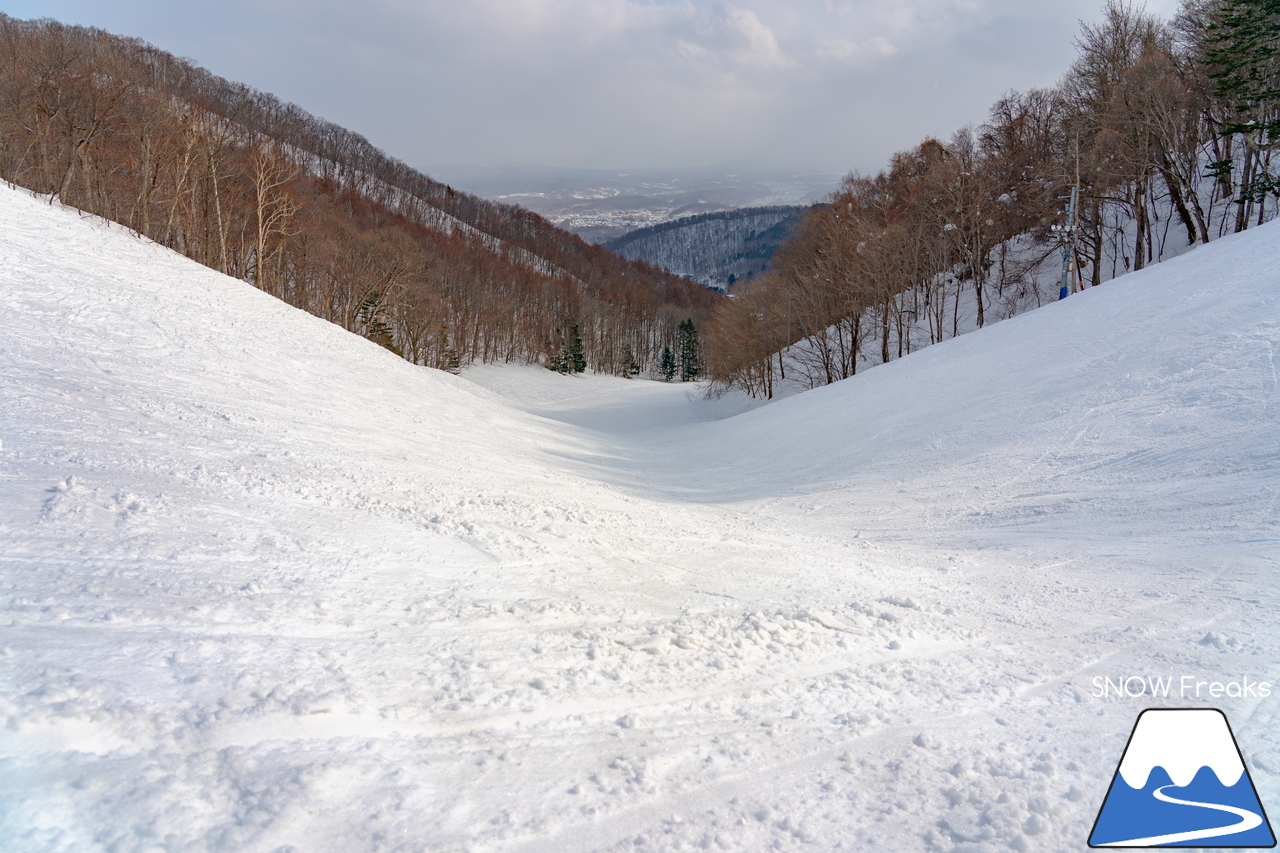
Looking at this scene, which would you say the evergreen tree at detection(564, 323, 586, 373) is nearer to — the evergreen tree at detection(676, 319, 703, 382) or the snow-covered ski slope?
the evergreen tree at detection(676, 319, 703, 382)

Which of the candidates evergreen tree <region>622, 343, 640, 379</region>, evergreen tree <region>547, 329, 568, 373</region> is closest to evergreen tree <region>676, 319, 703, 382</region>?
evergreen tree <region>622, 343, 640, 379</region>

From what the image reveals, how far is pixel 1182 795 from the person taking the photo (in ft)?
9.04

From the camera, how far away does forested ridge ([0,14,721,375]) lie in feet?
93.7

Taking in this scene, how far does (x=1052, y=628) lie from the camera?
4996 millimetres

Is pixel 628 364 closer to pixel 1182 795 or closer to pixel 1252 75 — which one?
pixel 1252 75

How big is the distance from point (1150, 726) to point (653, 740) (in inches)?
104

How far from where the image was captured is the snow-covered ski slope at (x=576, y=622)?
272 cm

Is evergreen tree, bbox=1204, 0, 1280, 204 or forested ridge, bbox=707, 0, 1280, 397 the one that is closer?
evergreen tree, bbox=1204, 0, 1280, 204

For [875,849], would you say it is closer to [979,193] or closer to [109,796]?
[109,796]

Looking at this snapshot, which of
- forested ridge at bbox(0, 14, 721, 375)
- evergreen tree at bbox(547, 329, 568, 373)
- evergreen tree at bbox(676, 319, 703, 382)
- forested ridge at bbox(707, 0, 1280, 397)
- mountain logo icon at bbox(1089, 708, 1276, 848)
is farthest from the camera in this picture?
evergreen tree at bbox(676, 319, 703, 382)
